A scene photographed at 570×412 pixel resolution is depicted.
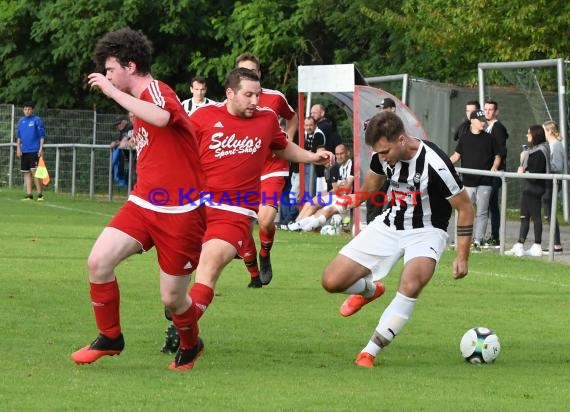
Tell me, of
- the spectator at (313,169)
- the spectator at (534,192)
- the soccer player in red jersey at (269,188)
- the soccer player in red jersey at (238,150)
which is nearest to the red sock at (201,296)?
the soccer player in red jersey at (238,150)

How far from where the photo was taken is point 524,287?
14789mm

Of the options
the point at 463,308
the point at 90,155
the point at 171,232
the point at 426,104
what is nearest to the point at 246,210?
the point at 171,232

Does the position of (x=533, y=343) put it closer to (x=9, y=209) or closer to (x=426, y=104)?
(x=426, y=104)

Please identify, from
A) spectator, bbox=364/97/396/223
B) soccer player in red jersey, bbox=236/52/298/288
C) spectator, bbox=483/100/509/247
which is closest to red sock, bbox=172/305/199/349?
soccer player in red jersey, bbox=236/52/298/288

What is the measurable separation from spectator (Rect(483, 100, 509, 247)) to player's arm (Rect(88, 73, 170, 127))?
11.4 meters

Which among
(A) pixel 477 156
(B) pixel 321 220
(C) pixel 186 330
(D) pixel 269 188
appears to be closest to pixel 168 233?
(C) pixel 186 330

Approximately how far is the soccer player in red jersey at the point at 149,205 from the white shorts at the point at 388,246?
1648 millimetres

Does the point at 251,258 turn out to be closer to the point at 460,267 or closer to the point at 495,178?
the point at 460,267

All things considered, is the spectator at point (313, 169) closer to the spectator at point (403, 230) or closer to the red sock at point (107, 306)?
the spectator at point (403, 230)

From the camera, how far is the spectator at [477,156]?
1908 centimetres

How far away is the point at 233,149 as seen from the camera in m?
10.8

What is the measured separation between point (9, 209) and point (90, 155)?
6.19m

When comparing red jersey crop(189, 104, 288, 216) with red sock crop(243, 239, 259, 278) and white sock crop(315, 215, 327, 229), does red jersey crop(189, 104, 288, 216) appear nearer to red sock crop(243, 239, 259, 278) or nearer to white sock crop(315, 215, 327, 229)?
red sock crop(243, 239, 259, 278)

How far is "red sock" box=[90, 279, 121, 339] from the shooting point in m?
8.67
